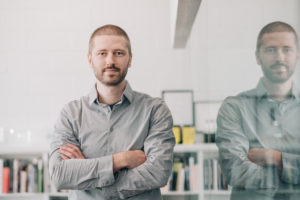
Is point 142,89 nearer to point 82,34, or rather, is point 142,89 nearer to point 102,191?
point 82,34

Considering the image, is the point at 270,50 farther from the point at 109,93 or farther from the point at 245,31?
the point at 109,93

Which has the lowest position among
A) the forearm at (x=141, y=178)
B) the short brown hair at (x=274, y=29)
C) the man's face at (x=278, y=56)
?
the forearm at (x=141, y=178)

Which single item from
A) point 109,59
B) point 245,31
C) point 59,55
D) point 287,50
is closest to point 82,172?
point 109,59

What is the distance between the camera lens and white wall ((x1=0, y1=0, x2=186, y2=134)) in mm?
3145

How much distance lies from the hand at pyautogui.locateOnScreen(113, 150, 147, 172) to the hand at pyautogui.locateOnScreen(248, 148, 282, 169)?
36.6 inches

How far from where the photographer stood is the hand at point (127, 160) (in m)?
1.35

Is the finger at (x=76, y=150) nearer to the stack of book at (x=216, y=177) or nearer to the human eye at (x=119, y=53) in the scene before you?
the human eye at (x=119, y=53)

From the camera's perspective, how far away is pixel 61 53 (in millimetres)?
3207

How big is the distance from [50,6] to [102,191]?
2.43m

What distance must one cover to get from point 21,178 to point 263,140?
284 cm

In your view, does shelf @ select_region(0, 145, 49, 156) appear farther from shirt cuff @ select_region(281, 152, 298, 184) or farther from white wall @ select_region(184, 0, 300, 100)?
shirt cuff @ select_region(281, 152, 298, 184)

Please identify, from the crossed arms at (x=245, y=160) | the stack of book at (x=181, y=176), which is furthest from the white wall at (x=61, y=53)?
the crossed arms at (x=245, y=160)

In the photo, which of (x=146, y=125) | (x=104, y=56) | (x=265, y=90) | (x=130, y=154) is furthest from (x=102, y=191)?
(x=265, y=90)

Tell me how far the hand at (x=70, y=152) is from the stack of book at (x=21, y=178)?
1621 mm
